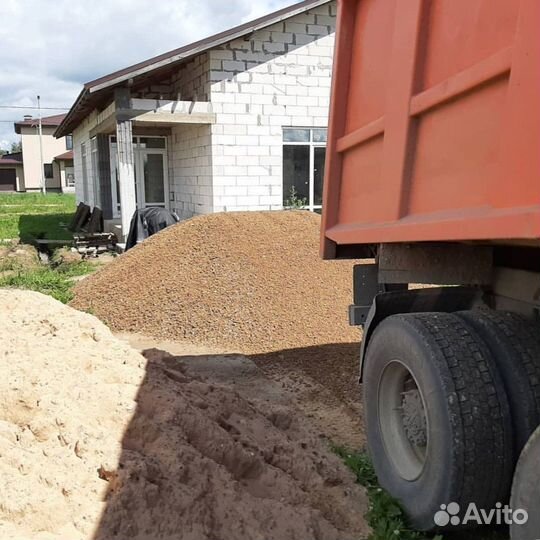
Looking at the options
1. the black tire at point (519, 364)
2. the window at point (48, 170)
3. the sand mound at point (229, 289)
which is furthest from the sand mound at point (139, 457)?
the window at point (48, 170)

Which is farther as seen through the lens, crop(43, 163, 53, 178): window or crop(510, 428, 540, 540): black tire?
crop(43, 163, 53, 178): window

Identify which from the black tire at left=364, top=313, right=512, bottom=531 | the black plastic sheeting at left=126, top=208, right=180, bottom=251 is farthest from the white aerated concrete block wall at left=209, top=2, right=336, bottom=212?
the black tire at left=364, top=313, right=512, bottom=531

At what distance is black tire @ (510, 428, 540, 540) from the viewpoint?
7.42 feet

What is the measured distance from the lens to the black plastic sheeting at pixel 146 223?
13203mm

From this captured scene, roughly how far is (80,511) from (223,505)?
74 cm

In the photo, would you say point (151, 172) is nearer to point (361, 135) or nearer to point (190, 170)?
point (190, 170)

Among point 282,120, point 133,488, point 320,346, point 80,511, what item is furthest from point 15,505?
point 282,120

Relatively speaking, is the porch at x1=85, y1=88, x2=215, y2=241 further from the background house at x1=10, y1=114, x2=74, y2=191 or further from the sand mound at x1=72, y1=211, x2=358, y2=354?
the background house at x1=10, y1=114, x2=74, y2=191

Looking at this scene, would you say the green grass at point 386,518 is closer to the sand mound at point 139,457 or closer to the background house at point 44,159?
the sand mound at point 139,457

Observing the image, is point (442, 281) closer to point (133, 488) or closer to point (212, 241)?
point (133, 488)

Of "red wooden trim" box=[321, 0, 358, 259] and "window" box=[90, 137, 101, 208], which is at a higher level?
"red wooden trim" box=[321, 0, 358, 259]

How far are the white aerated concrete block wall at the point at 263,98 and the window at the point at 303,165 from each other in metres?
0.25

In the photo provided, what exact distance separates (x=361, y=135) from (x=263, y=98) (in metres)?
10.8

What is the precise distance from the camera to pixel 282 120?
14.1 metres
